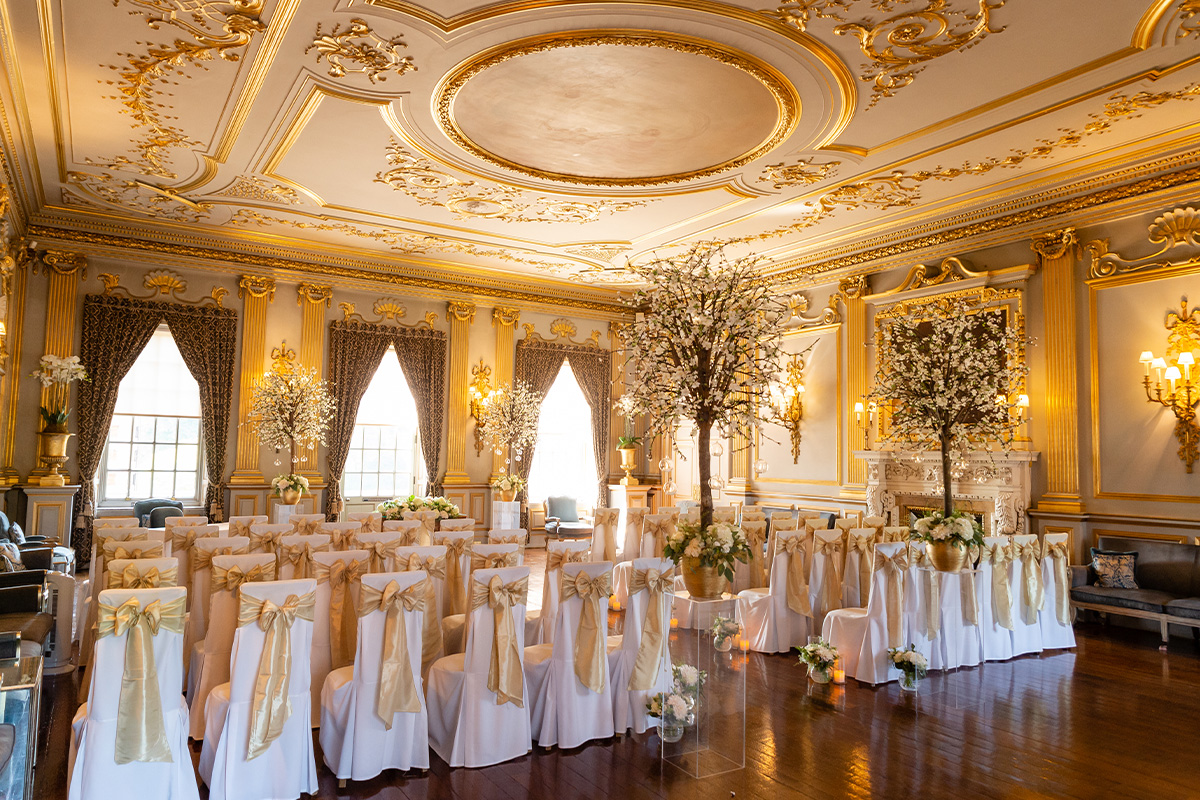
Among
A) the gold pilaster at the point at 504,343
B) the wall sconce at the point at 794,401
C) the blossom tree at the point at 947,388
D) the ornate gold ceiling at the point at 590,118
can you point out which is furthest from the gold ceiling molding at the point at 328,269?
the blossom tree at the point at 947,388

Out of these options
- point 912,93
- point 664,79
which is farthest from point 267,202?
point 912,93

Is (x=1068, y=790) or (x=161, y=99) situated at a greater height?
(x=161, y=99)

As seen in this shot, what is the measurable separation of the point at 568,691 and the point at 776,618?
8.47 feet

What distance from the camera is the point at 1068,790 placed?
3.52 metres

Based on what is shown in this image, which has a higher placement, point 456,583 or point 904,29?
point 904,29

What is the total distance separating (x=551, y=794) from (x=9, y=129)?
22.8ft

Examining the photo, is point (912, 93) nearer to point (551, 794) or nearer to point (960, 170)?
point (960, 170)

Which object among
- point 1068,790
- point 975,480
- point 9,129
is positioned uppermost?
point 9,129

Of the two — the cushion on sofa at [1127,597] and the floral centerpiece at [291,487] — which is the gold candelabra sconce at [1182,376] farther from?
the floral centerpiece at [291,487]

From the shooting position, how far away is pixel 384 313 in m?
11.0

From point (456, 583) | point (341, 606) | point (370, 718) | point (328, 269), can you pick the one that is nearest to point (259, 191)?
point (328, 269)

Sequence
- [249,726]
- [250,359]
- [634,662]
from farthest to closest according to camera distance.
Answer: [250,359] → [634,662] → [249,726]

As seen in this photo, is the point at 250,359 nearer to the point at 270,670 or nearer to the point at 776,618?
the point at 776,618

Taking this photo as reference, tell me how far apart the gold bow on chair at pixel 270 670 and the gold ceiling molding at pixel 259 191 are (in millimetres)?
5807
